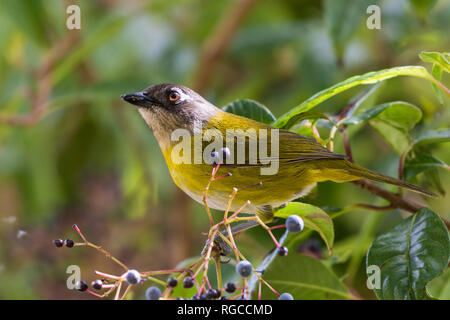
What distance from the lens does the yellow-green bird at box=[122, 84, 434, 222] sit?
134 centimetres

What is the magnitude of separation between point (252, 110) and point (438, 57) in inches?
18.6

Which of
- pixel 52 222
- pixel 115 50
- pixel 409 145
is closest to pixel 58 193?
pixel 52 222

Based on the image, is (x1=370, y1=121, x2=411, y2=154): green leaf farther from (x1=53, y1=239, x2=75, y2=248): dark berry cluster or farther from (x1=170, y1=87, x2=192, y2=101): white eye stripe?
(x1=53, y1=239, x2=75, y2=248): dark berry cluster

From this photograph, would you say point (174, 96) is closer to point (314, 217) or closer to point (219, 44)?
point (314, 217)

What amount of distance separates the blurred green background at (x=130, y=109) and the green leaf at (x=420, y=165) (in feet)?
2.04

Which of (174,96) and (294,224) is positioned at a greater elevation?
(174,96)

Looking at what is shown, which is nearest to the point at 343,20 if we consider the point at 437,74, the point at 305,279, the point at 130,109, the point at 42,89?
the point at 437,74

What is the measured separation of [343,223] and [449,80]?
0.83 meters

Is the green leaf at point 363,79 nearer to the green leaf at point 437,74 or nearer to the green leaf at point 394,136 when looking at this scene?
the green leaf at point 437,74

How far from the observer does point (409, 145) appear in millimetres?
1347

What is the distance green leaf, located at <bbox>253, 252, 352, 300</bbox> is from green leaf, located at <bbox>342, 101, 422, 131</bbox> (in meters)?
0.38

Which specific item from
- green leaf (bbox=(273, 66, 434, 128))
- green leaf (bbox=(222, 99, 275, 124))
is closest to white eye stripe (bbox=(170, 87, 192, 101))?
green leaf (bbox=(222, 99, 275, 124))

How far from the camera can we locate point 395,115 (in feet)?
4.31

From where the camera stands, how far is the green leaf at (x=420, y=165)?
4.21ft
